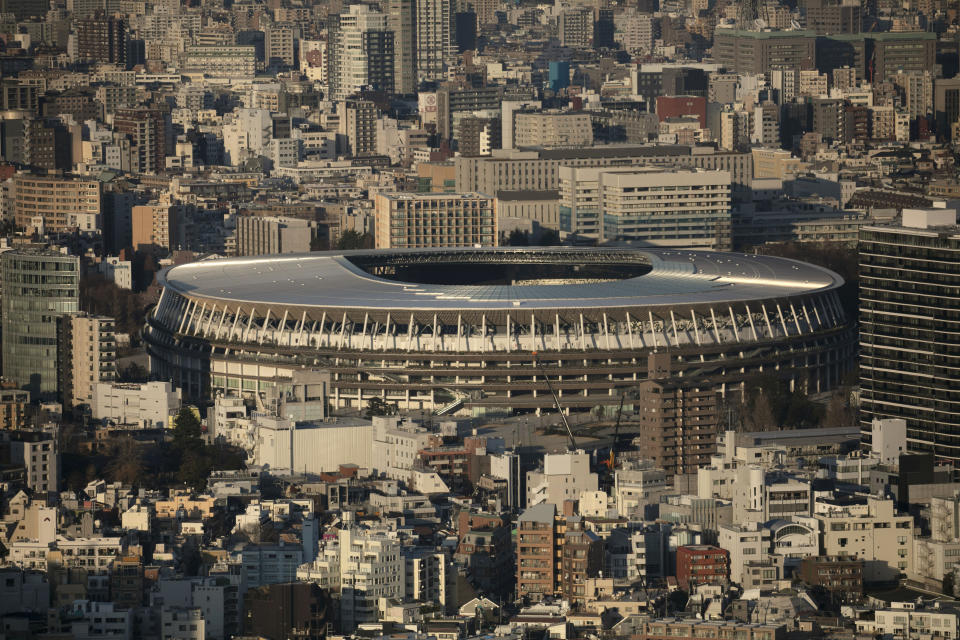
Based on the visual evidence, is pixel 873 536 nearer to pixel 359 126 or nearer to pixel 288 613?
pixel 288 613

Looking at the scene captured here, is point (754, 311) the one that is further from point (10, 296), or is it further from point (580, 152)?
point (580, 152)

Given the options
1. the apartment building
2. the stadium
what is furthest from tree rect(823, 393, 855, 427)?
the apartment building

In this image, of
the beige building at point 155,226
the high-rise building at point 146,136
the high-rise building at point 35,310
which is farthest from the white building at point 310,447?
the high-rise building at point 146,136

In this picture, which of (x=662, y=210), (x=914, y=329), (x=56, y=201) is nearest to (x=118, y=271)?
(x=56, y=201)

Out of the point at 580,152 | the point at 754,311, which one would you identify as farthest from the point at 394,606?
the point at 580,152

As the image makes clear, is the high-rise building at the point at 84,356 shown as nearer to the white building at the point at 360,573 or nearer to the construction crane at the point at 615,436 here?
the construction crane at the point at 615,436

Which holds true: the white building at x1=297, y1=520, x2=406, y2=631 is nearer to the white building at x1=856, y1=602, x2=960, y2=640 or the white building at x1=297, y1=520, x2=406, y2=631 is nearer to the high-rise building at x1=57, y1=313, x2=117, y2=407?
the white building at x1=856, y1=602, x2=960, y2=640
